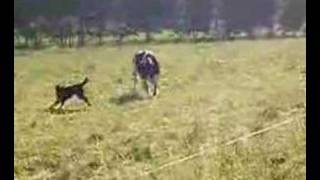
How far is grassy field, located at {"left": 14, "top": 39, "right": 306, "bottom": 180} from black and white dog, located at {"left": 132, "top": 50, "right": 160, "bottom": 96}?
21 millimetres

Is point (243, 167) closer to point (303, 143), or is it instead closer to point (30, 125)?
point (303, 143)

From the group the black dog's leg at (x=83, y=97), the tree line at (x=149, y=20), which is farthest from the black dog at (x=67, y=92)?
the tree line at (x=149, y=20)

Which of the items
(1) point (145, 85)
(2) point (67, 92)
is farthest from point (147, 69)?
(2) point (67, 92)

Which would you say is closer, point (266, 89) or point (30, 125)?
point (30, 125)

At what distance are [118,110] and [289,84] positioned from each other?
22.4 inches

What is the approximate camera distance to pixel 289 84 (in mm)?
2219

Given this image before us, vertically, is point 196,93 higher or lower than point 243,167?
higher

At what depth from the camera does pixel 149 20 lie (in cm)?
220

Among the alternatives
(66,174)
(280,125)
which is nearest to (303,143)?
(280,125)

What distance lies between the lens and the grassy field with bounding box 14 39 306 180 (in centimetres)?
213

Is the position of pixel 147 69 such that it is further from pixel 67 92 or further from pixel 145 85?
pixel 67 92

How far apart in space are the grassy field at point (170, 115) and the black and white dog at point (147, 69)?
0.8 inches

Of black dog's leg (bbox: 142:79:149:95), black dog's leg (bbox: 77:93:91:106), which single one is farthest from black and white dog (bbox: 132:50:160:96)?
black dog's leg (bbox: 77:93:91:106)

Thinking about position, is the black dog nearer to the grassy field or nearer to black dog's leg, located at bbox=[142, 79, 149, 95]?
the grassy field
